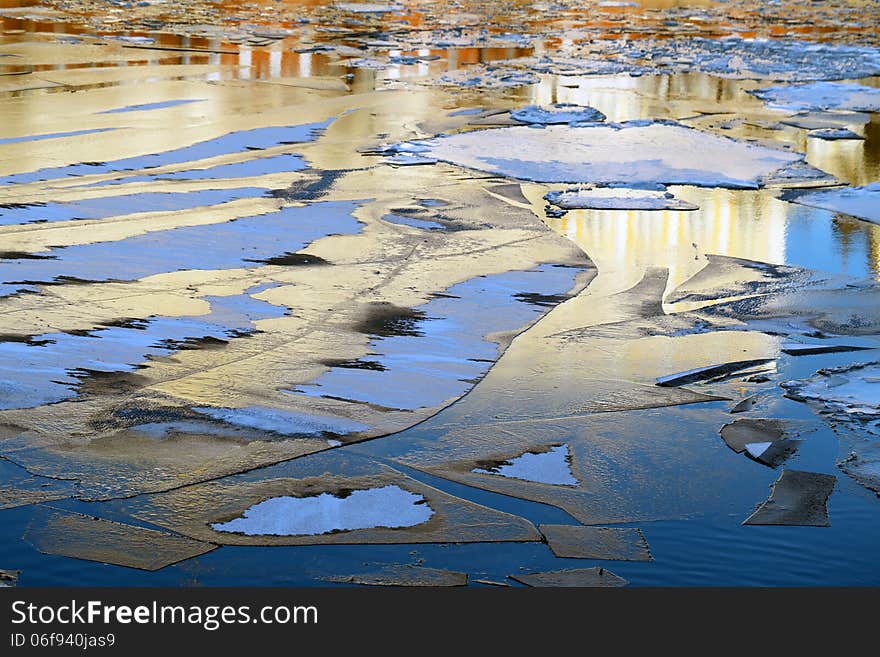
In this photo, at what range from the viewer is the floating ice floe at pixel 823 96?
1312 centimetres

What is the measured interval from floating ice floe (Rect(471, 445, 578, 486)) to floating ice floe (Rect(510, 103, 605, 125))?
771 centimetres

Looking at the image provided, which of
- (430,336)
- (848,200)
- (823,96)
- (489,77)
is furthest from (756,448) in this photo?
(489,77)

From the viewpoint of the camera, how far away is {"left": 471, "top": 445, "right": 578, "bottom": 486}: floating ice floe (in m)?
4.36

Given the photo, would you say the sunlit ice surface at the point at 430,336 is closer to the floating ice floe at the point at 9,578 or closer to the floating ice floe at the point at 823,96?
the floating ice floe at the point at 9,578

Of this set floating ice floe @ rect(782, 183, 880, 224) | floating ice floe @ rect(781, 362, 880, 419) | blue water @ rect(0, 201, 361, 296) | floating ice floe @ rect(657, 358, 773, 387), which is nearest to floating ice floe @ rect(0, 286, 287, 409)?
blue water @ rect(0, 201, 361, 296)

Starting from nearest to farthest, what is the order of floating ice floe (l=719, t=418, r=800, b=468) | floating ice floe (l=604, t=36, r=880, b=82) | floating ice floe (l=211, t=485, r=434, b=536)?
floating ice floe (l=211, t=485, r=434, b=536)
floating ice floe (l=719, t=418, r=800, b=468)
floating ice floe (l=604, t=36, r=880, b=82)

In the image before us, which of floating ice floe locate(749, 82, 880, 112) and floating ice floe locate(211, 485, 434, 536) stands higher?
floating ice floe locate(749, 82, 880, 112)

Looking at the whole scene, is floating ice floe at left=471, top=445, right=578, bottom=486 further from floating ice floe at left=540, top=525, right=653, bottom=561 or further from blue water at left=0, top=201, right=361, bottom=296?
blue water at left=0, top=201, right=361, bottom=296

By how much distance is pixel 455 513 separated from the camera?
13.4 ft

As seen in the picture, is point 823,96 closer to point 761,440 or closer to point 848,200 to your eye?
point 848,200

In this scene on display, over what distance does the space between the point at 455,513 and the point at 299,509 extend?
1.82 feet

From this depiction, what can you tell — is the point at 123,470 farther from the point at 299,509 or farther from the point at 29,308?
the point at 29,308

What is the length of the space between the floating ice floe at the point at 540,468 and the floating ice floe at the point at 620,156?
5.15 m

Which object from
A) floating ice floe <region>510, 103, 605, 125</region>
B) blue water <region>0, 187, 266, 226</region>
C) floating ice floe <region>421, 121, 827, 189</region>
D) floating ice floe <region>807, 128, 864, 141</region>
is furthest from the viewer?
floating ice floe <region>510, 103, 605, 125</region>
